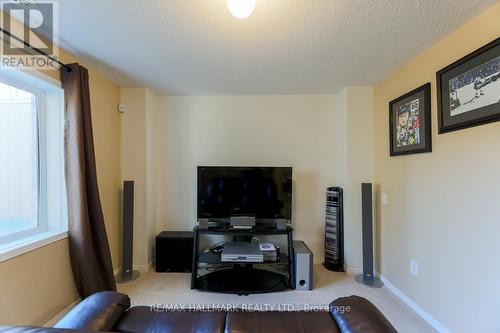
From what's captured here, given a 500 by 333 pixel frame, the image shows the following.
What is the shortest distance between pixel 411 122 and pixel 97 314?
2.66 meters

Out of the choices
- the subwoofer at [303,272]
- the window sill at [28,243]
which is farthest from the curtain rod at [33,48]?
the subwoofer at [303,272]

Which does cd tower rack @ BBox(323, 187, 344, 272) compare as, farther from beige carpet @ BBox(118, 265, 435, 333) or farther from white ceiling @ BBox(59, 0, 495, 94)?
white ceiling @ BBox(59, 0, 495, 94)

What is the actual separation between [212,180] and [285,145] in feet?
3.60

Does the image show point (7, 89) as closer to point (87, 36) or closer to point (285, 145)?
point (87, 36)

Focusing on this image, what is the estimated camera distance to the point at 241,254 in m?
2.58

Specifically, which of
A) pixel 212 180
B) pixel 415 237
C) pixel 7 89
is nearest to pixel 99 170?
pixel 7 89

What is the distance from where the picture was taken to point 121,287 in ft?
8.45

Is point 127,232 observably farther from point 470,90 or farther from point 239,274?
point 470,90

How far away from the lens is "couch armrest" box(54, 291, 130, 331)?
910 mm

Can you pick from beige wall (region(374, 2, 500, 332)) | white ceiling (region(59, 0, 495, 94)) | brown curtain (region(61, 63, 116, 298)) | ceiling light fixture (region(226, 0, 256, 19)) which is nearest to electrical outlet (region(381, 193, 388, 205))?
beige wall (region(374, 2, 500, 332))

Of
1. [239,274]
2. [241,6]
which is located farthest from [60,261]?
[241,6]

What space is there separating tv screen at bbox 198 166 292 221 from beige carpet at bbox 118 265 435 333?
80 cm

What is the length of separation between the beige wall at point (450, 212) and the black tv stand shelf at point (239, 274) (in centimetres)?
114

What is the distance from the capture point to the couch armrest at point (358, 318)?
0.90 meters
